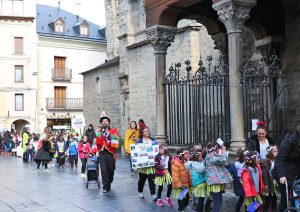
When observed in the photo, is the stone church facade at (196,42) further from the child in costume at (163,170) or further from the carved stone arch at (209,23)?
the child in costume at (163,170)

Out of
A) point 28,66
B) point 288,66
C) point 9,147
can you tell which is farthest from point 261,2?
point 28,66

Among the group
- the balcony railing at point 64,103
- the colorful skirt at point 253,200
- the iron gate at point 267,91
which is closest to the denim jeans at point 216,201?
the colorful skirt at point 253,200

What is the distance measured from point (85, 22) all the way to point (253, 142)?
44634mm

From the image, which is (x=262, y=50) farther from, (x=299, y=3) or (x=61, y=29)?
(x=61, y=29)

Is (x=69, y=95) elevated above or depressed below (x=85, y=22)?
below

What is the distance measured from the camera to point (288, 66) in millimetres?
12672

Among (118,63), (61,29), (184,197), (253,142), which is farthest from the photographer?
(61,29)

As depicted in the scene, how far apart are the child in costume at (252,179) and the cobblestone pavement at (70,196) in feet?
3.22

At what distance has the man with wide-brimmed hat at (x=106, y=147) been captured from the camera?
10.9 m

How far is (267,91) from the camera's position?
39.1ft

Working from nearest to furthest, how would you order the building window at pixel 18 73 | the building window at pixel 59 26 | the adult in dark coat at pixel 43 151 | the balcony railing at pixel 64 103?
the adult in dark coat at pixel 43 151, the building window at pixel 18 73, the balcony railing at pixel 64 103, the building window at pixel 59 26

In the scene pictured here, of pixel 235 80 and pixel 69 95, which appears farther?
pixel 69 95

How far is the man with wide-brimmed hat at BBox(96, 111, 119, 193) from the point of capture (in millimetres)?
10914

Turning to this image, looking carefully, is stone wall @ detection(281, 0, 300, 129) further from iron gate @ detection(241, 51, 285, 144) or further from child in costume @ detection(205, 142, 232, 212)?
child in costume @ detection(205, 142, 232, 212)
